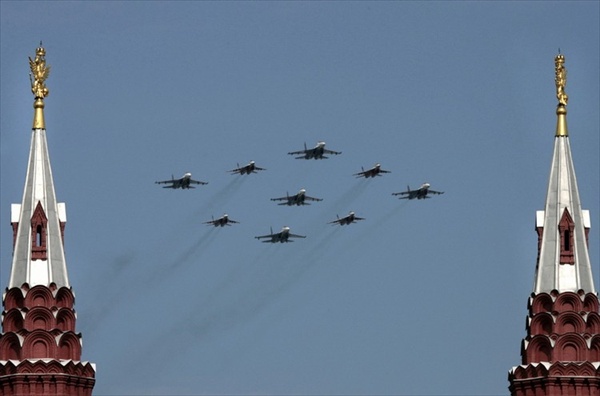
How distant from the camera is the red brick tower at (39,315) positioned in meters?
194

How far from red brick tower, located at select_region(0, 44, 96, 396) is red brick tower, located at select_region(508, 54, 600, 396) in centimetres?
2678

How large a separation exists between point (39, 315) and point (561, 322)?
31.7 meters

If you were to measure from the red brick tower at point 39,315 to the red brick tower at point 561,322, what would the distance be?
26.8 meters

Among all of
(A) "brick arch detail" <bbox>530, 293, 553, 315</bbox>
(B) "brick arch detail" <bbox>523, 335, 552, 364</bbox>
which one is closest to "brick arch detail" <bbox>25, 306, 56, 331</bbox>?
(B) "brick arch detail" <bbox>523, 335, 552, 364</bbox>

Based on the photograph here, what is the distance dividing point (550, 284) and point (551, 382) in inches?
252

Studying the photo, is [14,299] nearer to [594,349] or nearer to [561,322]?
[561,322]

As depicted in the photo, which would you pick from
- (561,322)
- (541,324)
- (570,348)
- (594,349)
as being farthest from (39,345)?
(594,349)

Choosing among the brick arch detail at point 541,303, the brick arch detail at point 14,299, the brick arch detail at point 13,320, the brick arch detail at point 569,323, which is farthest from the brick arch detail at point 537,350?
the brick arch detail at point 14,299

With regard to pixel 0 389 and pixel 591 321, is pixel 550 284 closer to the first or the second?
pixel 591 321

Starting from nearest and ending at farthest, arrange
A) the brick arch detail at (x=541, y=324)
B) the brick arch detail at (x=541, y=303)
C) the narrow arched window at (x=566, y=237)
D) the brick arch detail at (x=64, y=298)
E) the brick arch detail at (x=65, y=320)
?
the brick arch detail at (x=65, y=320) → the brick arch detail at (x=64, y=298) → the brick arch detail at (x=541, y=324) → the brick arch detail at (x=541, y=303) → the narrow arched window at (x=566, y=237)

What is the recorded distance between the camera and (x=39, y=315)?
19550 centimetres

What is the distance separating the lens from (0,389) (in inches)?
7667

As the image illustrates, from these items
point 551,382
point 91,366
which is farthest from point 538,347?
point 91,366

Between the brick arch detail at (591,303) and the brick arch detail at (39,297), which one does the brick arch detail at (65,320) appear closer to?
the brick arch detail at (39,297)
